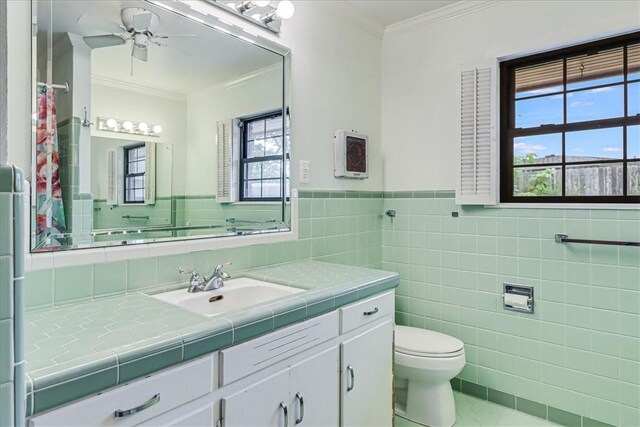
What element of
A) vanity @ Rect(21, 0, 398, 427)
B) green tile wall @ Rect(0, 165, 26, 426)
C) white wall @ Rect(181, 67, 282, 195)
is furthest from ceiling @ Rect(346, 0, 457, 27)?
green tile wall @ Rect(0, 165, 26, 426)

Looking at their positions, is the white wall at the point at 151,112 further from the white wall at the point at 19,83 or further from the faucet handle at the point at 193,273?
the faucet handle at the point at 193,273

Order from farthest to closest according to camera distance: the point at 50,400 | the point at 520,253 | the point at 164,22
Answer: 1. the point at 520,253
2. the point at 164,22
3. the point at 50,400

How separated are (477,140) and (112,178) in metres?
2.04

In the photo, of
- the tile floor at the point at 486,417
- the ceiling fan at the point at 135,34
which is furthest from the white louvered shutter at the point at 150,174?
the tile floor at the point at 486,417

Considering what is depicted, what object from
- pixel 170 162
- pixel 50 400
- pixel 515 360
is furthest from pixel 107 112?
pixel 515 360

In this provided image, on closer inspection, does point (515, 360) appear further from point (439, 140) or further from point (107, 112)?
→ point (107, 112)

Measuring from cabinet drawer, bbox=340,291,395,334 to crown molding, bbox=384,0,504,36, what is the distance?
1.89 m

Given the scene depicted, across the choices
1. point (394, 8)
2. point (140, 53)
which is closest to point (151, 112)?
point (140, 53)

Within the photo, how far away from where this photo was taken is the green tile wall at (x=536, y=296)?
1993 mm

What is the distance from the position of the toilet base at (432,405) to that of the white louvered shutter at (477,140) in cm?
113

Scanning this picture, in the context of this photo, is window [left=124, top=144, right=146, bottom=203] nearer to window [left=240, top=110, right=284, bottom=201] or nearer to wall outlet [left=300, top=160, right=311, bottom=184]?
window [left=240, top=110, right=284, bottom=201]

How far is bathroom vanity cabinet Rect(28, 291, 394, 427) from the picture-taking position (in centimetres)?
91

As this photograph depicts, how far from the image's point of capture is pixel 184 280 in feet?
5.41

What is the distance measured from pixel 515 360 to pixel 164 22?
8.55 feet
